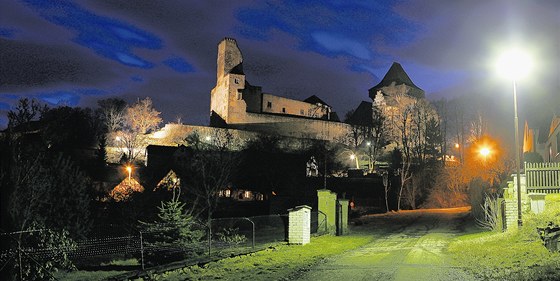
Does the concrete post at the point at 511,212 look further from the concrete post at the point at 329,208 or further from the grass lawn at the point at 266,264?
the concrete post at the point at 329,208

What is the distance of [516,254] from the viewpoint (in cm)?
1189

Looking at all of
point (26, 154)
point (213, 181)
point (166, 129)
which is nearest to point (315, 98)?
point (166, 129)

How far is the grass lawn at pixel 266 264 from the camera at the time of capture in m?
10.9

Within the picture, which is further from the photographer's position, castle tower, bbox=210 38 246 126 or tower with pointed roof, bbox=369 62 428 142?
castle tower, bbox=210 38 246 126

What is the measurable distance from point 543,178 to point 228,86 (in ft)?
252

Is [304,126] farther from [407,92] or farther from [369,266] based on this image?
[369,266]

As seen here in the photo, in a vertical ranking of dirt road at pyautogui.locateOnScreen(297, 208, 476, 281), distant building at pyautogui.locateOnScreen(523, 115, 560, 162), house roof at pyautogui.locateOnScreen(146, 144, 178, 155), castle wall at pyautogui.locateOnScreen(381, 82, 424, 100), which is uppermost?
castle wall at pyautogui.locateOnScreen(381, 82, 424, 100)

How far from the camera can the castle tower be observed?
300ft

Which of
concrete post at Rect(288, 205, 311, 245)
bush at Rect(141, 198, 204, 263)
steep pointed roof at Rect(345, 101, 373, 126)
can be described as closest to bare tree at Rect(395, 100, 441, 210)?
steep pointed roof at Rect(345, 101, 373, 126)

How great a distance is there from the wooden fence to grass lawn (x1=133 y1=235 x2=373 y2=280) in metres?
9.22

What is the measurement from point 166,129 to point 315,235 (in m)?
64.8

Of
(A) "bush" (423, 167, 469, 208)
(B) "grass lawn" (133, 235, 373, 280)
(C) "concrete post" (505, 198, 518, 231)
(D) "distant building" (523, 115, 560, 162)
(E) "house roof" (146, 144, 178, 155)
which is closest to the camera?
(B) "grass lawn" (133, 235, 373, 280)

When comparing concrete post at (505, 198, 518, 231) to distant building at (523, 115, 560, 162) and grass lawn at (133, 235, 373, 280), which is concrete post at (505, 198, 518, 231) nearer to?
grass lawn at (133, 235, 373, 280)

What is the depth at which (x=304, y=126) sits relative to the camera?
295ft
